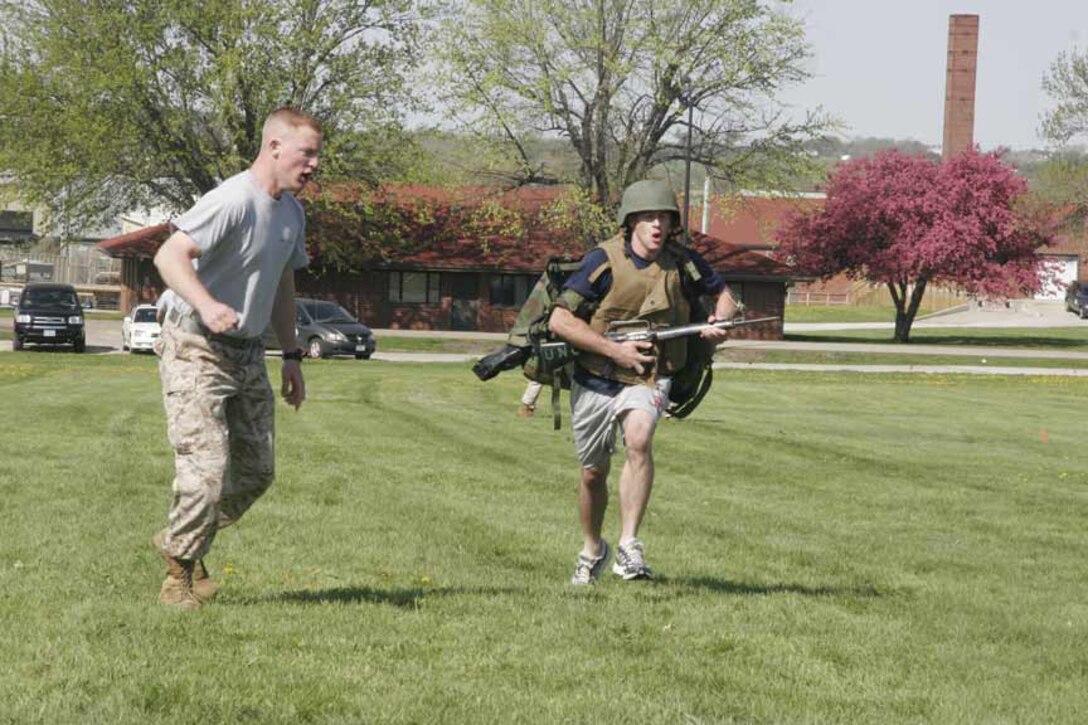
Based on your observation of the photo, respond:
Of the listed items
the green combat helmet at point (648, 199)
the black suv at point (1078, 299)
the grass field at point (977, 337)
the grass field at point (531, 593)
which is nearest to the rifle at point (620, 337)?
the green combat helmet at point (648, 199)

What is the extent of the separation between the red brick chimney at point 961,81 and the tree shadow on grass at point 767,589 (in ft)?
305

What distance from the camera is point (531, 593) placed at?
7.75 meters

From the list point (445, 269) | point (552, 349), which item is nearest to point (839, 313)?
point (445, 269)

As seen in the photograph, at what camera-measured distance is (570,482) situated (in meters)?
14.1

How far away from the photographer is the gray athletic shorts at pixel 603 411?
8047 millimetres

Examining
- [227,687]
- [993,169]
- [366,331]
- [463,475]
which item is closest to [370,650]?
[227,687]

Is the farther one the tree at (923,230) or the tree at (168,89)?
the tree at (923,230)

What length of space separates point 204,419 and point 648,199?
240 centimetres

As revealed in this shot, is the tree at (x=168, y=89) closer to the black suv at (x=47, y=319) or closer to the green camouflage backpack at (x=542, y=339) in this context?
the black suv at (x=47, y=319)

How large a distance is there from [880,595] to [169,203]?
55.0 metres

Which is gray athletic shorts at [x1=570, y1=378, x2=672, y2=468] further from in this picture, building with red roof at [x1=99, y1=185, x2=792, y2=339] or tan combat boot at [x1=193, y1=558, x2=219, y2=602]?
building with red roof at [x1=99, y1=185, x2=792, y2=339]

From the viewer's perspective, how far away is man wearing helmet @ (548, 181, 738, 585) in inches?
311

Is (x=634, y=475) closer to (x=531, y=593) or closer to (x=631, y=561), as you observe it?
(x=631, y=561)

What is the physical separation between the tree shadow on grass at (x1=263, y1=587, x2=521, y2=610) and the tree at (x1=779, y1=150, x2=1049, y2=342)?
60871 millimetres
